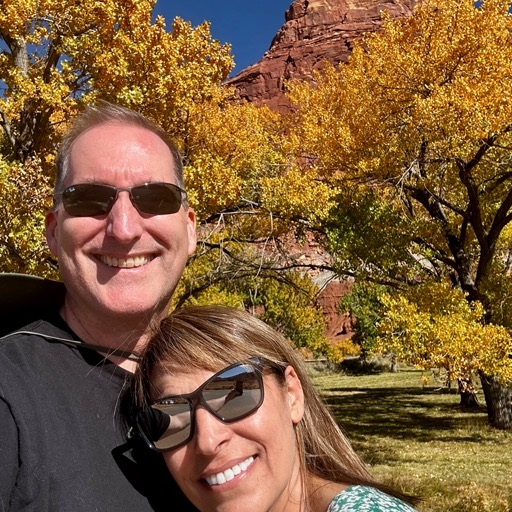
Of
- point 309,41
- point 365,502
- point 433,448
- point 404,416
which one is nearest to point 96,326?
point 365,502

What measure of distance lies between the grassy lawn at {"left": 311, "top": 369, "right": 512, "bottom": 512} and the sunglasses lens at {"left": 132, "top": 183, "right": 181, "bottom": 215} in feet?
10.6

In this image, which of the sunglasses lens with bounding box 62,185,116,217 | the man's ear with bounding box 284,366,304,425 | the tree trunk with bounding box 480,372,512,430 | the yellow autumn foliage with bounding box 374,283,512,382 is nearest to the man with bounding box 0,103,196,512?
the sunglasses lens with bounding box 62,185,116,217

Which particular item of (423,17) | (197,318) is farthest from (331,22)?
(197,318)

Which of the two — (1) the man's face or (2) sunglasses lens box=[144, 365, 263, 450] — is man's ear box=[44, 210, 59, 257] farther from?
(2) sunglasses lens box=[144, 365, 263, 450]

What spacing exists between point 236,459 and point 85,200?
106 centimetres

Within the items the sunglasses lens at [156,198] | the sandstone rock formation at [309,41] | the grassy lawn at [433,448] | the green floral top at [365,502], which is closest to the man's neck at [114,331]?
the sunglasses lens at [156,198]

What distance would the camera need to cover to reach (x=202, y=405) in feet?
6.36

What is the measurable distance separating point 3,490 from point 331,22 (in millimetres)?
128150

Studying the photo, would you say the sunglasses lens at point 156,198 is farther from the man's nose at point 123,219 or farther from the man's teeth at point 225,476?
the man's teeth at point 225,476

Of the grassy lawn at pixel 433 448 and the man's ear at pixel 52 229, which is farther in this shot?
the grassy lawn at pixel 433 448

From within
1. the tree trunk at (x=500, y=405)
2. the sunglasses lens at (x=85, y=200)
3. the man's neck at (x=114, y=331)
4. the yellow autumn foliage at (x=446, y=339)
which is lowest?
the tree trunk at (x=500, y=405)

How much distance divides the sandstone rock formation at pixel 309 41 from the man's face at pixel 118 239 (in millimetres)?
104183

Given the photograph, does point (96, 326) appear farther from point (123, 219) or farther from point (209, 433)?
point (209, 433)

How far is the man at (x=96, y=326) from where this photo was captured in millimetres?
1630
